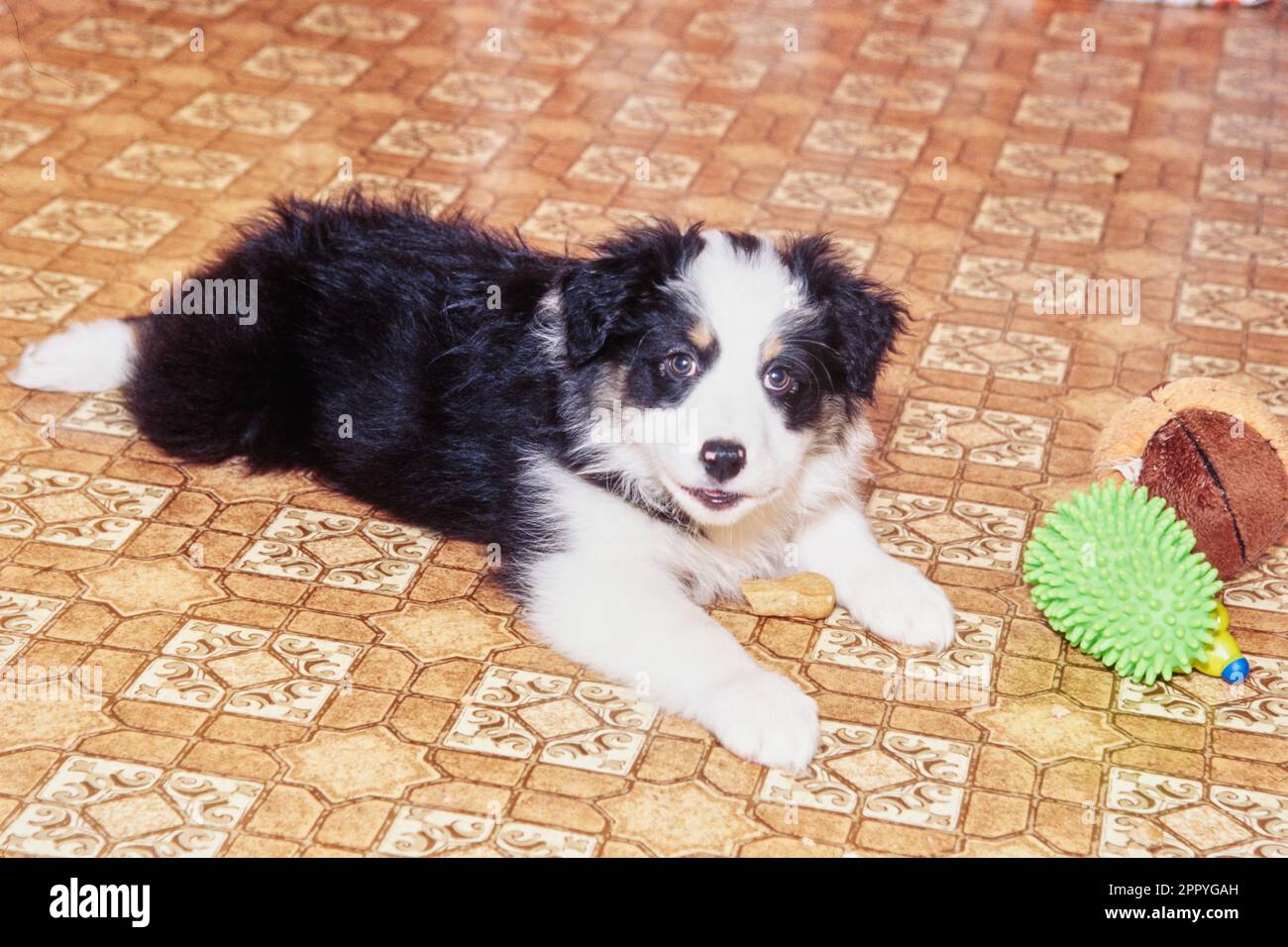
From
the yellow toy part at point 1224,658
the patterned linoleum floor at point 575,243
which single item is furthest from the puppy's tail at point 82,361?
the yellow toy part at point 1224,658

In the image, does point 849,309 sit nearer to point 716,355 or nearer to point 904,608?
point 716,355

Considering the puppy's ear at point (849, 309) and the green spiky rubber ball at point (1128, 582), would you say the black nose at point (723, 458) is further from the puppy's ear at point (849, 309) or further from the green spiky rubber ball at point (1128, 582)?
the green spiky rubber ball at point (1128, 582)

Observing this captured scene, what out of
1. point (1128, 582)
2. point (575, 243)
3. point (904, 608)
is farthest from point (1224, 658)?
point (575, 243)

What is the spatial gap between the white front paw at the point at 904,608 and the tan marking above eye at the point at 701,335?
62 cm

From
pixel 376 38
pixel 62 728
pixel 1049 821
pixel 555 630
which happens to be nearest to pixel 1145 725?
pixel 1049 821

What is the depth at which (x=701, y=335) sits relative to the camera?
2.76m

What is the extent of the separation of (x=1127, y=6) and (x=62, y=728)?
5793 mm

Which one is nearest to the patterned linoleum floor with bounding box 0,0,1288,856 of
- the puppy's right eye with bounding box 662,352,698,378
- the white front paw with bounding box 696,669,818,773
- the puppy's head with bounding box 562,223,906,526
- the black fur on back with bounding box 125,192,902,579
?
the white front paw with bounding box 696,669,818,773

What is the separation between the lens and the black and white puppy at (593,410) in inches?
109

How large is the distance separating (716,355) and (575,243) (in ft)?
5.79

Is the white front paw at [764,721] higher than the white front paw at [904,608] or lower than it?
higher

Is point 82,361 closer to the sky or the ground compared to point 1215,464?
closer to the ground

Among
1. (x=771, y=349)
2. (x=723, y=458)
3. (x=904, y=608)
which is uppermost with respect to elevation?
(x=771, y=349)

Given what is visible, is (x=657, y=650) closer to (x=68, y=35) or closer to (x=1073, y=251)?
(x=1073, y=251)
